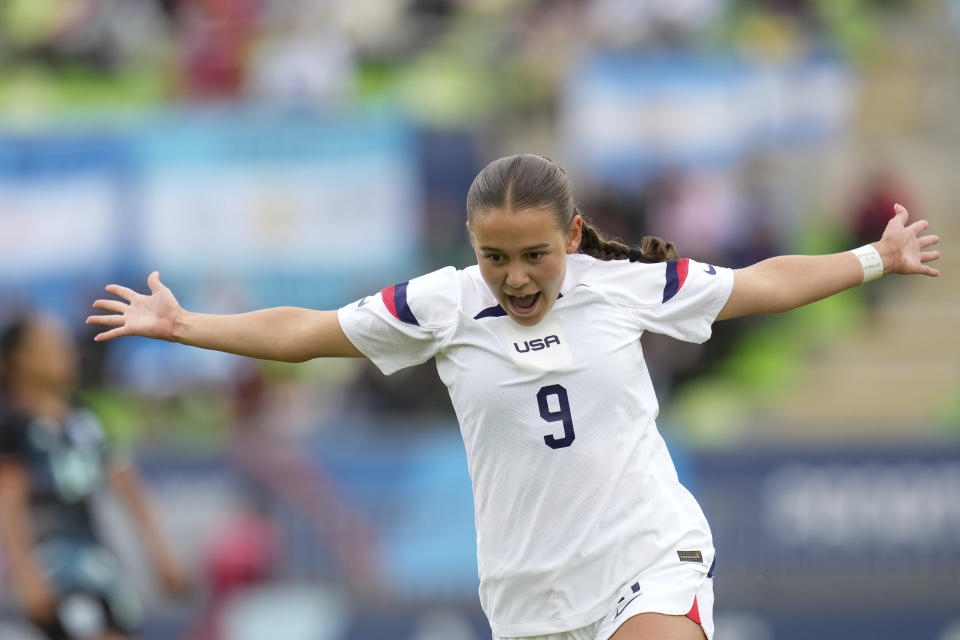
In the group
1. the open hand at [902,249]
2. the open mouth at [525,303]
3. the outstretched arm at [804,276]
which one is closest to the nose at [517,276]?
the open mouth at [525,303]

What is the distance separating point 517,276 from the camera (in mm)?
4605

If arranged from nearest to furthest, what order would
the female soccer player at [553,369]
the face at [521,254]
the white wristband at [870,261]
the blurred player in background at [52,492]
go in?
1. the face at [521,254]
2. the female soccer player at [553,369]
3. the white wristband at [870,261]
4. the blurred player in background at [52,492]

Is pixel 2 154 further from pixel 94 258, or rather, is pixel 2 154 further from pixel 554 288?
pixel 554 288

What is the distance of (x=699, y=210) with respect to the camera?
13.5 m

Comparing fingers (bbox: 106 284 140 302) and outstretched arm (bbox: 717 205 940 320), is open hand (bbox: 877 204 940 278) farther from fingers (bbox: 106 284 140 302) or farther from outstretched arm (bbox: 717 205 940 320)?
fingers (bbox: 106 284 140 302)

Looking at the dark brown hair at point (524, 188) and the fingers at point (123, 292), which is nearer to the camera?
the dark brown hair at point (524, 188)

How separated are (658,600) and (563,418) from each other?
641 mm

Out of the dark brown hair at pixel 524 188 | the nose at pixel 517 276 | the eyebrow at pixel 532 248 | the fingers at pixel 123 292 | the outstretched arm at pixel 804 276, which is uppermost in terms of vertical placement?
the dark brown hair at pixel 524 188

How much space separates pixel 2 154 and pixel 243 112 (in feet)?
7.95

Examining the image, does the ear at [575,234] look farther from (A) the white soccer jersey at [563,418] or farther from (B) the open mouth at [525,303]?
(B) the open mouth at [525,303]

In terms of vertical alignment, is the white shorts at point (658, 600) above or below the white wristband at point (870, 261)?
below

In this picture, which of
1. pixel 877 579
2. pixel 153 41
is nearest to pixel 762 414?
pixel 877 579

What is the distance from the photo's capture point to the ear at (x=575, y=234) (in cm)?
487

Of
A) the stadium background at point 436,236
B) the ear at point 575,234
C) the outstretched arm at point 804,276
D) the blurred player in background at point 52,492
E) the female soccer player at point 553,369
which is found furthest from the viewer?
the stadium background at point 436,236
